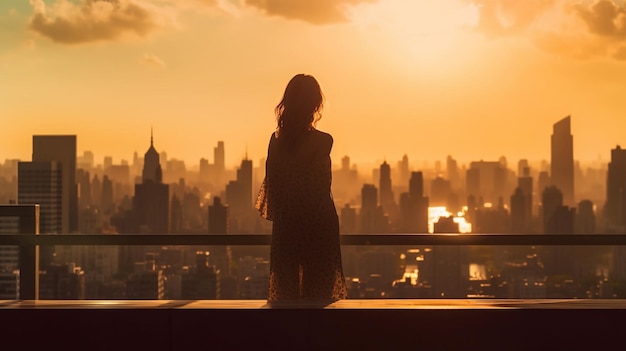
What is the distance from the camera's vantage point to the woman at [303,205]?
445cm

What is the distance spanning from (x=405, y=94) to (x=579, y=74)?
2.76 metres

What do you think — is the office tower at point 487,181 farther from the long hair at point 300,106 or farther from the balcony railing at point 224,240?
the long hair at point 300,106

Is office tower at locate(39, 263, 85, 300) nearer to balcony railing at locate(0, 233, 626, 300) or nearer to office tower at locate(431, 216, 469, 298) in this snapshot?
balcony railing at locate(0, 233, 626, 300)

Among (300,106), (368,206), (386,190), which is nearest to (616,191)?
(386,190)

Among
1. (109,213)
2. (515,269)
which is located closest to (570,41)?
(109,213)

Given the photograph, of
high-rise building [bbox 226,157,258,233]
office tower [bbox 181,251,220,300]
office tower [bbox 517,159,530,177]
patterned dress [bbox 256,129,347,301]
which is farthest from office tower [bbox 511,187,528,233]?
patterned dress [bbox 256,129,347,301]

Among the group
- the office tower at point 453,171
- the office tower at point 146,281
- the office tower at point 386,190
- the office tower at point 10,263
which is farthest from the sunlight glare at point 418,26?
the office tower at point 10,263

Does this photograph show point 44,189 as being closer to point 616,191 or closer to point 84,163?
point 84,163

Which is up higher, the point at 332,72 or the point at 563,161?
the point at 332,72

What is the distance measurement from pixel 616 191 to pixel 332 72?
4634 mm

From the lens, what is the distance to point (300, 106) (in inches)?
174
